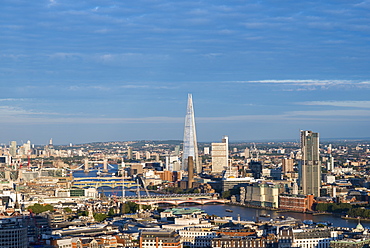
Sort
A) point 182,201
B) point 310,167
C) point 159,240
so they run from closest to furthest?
point 159,240, point 310,167, point 182,201

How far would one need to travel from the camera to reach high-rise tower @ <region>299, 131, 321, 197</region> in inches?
1748

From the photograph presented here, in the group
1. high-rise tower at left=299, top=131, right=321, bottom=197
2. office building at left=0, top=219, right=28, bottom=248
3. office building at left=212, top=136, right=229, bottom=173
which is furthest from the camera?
office building at left=212, top=136, right=229, bottom=173

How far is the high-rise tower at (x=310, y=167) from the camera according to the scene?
44.4m

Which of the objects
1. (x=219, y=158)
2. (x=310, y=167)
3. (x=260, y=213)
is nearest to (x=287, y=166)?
(x=219, y=158)

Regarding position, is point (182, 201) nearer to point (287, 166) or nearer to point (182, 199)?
point (182, 199)

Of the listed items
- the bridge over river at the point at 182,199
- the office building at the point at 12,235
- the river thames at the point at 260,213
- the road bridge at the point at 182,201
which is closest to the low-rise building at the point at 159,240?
the office building at the point at 12,235

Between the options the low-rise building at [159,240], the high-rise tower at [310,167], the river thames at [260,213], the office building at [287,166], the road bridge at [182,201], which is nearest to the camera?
the low-rise building at [159,240]

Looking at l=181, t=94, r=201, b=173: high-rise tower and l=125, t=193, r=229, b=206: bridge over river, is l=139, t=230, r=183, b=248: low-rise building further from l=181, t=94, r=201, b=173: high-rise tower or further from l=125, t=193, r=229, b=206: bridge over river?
l=181, t=94, r=201, b=173: high-rise tower

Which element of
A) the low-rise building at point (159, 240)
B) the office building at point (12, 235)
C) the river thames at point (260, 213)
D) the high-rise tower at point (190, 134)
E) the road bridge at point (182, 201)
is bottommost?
the river thames at point (260, 213)

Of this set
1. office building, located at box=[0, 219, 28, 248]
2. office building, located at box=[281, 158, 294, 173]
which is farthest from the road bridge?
office building, located at box=[0, 219, 28, 248]

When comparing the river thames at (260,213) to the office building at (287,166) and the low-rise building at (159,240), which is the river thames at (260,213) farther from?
the office building at (287,166)

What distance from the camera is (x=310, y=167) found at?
148ft

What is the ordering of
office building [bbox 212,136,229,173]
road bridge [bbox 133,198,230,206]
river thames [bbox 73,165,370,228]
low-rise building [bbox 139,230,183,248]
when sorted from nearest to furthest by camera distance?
low-rise building [bbox 139,230,183,248] < river thames [bbox 73,165,370,228] < road bridge [bbox 133,198,230,206] < office building [bbox 212,136,229,173]

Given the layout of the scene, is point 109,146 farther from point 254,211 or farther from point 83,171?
point 254,211
